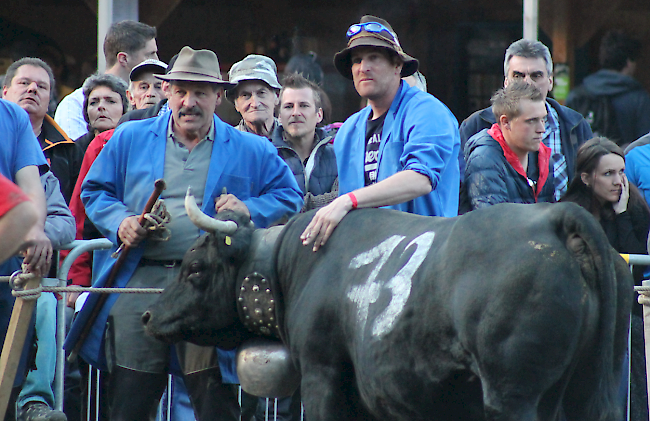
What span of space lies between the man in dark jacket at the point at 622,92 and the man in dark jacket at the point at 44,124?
5.20 m

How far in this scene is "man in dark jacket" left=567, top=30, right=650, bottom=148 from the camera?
8.63 m

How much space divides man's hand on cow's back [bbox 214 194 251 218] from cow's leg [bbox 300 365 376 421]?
35.9 inches

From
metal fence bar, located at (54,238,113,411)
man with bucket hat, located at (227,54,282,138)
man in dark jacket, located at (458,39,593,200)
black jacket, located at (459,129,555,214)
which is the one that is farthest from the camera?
man with bucket hat, located at (227,54,282,138)

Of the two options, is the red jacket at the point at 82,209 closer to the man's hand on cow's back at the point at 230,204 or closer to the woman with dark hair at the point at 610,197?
the man's hand on cow's back at the point at 230,204

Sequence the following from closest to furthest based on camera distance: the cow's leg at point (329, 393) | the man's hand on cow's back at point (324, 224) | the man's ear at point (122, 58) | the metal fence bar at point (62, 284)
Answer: the cow's leg at point (329, 393)
the man's hand on cow's back at point (324, 224)
the metal fence bar at point (62, 284)
the man's ear at point (122, 58)

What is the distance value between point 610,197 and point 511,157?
0.66 metres

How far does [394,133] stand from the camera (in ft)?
14.3

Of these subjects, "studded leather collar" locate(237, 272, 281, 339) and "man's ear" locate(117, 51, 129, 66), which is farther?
"man's ear" locate(117, 51, 129, 66)

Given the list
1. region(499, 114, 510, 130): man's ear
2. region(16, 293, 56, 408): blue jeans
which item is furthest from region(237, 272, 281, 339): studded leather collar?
region(499, 114, 510, 130): man's ear

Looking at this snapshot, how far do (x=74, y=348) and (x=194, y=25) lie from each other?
6.42 meters

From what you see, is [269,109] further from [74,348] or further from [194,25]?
[194,25]

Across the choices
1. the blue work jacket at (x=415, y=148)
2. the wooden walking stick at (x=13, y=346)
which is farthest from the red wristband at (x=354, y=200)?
the wooden walking stick at (x=13, y=346)

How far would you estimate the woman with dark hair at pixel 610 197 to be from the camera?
5191 mm

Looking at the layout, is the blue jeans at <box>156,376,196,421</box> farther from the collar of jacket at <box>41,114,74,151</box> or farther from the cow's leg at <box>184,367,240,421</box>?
the collar of jacket at <box>41,114,74,151</box>
